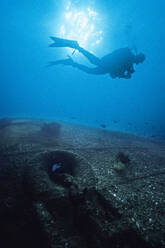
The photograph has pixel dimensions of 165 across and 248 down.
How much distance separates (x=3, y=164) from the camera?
204 inches

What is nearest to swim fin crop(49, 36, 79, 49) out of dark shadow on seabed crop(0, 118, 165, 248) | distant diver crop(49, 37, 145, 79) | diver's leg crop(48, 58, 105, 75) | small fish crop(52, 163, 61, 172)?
distant diver crop(49, 37, 145, 79)

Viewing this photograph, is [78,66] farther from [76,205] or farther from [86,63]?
[86,63]

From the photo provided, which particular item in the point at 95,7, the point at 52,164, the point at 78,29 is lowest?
the point at 52,164

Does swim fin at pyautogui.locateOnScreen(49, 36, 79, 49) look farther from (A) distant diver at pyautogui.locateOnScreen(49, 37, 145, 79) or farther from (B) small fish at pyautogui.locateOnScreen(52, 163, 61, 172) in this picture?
(B) small fish at pyautogui.locateOnScreen(52, 163, 61, 172)

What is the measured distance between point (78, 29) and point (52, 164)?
A: 139ft

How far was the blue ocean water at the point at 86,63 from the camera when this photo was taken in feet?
100

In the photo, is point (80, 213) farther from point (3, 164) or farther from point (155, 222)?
point (3, 164)

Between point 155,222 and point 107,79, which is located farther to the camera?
point 107,79

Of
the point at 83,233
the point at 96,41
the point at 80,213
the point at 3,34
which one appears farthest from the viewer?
the point at 3,34

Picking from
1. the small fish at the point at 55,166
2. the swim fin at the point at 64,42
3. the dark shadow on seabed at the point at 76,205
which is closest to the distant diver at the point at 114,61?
the swim fin at the point at 64,42

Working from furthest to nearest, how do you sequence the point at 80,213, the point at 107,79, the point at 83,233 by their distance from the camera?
the point at 107,79 → the point at 80,213 → the point at 83,233

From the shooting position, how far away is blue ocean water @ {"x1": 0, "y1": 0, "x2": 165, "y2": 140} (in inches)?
1203

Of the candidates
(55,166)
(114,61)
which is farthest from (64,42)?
(55,166)

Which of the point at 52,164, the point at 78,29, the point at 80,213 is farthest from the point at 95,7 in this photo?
the point at 80,213
